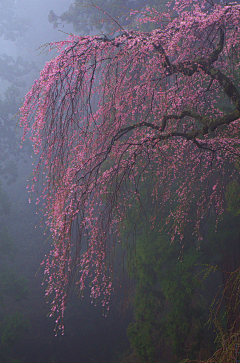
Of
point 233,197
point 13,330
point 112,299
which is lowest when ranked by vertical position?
point 13,330

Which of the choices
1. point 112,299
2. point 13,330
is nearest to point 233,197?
point 13,330

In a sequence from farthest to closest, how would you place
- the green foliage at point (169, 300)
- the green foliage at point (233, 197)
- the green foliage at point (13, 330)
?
the green foliage at point (13, 330)
the green foliage at point (169, 300)
the green foliage at point (233, 197)

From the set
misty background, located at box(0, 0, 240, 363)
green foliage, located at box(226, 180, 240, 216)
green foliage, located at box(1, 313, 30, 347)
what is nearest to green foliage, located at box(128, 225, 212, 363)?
misty background, located at box(0, 0, 240, 363)

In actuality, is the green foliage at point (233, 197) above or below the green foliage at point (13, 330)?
above

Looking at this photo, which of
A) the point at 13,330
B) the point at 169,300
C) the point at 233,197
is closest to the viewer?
the point at 233,197

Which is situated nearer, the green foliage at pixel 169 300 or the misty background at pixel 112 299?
the green foliage at pixel 169 300

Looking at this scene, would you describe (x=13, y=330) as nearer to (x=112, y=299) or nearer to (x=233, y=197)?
(x=112, y=299)

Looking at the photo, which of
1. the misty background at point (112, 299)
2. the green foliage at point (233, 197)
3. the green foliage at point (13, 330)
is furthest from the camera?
the green foliage at point (13, 330)

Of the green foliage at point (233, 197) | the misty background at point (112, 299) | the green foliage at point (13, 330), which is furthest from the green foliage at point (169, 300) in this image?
the green foliage at point (13, 330)

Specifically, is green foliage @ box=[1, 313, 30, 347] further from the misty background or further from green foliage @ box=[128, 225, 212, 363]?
green foliage @ box=[128, 225, 212, 363]

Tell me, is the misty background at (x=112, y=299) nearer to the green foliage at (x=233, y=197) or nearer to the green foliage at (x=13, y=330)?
the green foliage at (x=13, y=330)

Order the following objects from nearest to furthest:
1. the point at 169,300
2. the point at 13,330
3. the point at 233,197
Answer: the point at 233,197, the point at 169,300, the point at 13,330

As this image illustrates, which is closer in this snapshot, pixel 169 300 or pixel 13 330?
pixel 169 300

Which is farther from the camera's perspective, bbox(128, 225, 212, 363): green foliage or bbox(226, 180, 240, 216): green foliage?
bbox(128, 225, 212, 363): green foliage
